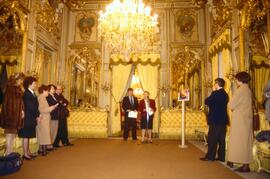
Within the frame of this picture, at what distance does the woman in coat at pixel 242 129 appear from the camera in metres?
3.57

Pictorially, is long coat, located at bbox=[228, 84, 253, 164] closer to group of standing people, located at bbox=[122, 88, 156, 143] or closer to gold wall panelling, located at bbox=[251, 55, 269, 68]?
gold wall panelling, located at bbox=[251, 55, 269, 68]

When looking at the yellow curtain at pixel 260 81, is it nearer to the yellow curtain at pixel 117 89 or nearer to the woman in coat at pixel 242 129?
the woman in coat at pixel 242 129

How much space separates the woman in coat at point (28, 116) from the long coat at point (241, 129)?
11.3 feet

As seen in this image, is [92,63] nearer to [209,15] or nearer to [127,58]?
[127,58]

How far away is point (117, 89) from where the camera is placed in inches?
345

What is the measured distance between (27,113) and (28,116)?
0.20ft

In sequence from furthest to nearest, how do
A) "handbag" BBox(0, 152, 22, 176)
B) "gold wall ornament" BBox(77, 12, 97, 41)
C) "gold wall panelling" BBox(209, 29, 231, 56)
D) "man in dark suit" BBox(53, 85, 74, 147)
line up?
"gold wall ornament" BBox(77, 12, 97, 41) < "gold wall panelling" BBox(209, 29, 231, 56) < "man in dark suit" BBox(53, 85, 74, 147) < "handbag" BBox(0, 152, 22, 176)

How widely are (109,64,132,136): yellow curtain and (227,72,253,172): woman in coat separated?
17.4ft

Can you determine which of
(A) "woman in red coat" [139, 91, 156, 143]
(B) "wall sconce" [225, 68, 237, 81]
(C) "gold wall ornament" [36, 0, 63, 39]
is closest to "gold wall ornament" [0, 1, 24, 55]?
(C) "gold wall ornament" [36, 0, 63, 39]

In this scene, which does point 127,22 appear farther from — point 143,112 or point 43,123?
point 43,123

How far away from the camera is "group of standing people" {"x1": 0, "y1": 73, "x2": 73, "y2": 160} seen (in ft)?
12.6

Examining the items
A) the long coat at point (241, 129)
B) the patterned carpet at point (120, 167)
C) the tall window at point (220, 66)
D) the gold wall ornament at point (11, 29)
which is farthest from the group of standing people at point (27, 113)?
the tall window at point (220, 66)

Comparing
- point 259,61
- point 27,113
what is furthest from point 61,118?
point 259,61

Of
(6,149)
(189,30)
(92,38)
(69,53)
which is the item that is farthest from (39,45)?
(189,30)
